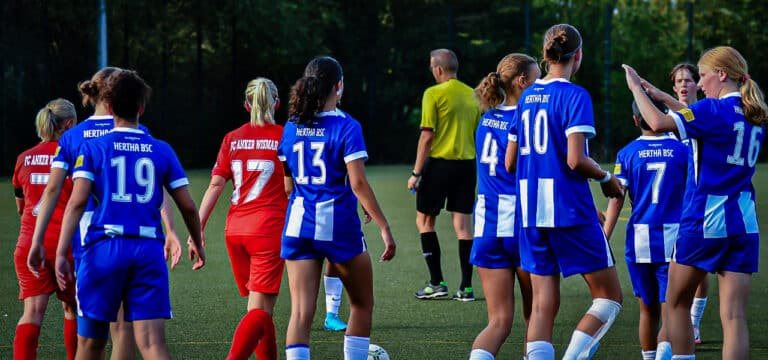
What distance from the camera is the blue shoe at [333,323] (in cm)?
833

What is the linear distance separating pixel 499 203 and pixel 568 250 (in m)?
0.83

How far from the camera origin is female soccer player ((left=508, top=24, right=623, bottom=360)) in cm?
541

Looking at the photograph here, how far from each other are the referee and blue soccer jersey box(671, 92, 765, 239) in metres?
4.49

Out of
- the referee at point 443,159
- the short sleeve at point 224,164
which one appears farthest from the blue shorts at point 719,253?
the referee at point 443,159

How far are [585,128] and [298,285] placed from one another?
1.63 metres

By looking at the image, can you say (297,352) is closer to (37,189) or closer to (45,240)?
(45,240)

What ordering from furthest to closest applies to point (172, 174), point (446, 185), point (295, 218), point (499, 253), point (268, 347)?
point (446, 185) < point (499, 253) < point (268, 347) < point (295, 218) < point (172, 174)

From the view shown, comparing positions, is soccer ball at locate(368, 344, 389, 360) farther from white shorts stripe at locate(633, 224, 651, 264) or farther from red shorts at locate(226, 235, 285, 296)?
white shorts stripe at locate(633, 224, 651, 264)

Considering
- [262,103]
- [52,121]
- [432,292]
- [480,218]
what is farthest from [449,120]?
[52,121]

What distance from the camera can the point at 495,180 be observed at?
6.28 meters

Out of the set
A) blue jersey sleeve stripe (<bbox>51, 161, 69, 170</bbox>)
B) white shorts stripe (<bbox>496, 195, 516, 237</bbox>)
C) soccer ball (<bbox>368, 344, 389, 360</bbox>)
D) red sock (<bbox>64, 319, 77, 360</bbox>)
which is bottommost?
soccer ball (<bbox>368, 344, 389, 360</bbox>)

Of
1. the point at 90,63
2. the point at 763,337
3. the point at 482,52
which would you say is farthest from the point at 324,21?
the point at 763,337

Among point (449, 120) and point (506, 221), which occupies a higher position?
point (449, 120)

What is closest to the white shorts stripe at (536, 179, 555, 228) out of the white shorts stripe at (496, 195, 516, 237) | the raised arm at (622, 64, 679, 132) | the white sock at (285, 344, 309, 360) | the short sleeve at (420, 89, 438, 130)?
the raised arm at (622, 64, 679, 132)
